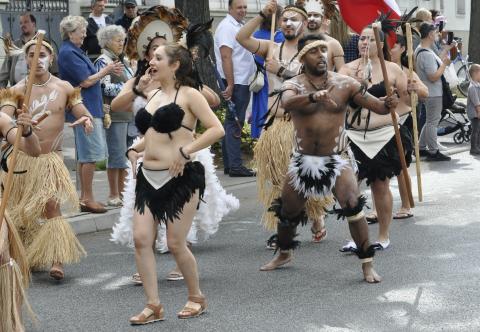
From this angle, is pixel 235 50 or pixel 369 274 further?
pixel 235 50

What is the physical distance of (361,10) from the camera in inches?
401

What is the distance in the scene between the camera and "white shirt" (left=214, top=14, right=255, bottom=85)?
13117 millimetres

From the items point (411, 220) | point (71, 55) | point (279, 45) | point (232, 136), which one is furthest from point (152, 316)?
point (232, 136)

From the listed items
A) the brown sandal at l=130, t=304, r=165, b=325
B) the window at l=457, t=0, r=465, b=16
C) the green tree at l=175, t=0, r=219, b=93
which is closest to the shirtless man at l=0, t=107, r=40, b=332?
the brown sandal at l=130, t=304, r=165, b=325

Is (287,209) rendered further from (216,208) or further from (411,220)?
(411,220)

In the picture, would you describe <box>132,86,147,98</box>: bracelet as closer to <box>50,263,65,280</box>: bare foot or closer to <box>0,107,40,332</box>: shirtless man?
<box>50,263,65,280</box>: bare foot

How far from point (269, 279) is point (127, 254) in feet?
5.79

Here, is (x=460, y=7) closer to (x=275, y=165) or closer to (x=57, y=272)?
(x=275, y=165)

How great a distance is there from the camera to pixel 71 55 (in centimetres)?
1111

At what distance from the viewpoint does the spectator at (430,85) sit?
14.8 meters

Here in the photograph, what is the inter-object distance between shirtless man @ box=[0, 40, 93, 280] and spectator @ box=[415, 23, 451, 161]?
24.2 feet

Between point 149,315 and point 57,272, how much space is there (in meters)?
1.58

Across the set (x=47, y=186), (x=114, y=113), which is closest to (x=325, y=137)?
(x=47, y=186)

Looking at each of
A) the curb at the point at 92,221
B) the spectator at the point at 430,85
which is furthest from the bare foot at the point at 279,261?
the spectator at the point at 430,85
